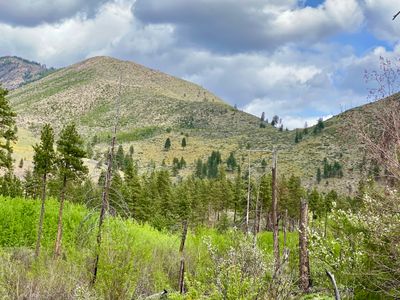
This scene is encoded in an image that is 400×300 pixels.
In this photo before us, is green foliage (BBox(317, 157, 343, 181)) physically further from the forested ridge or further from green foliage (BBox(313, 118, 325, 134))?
the forested ridge

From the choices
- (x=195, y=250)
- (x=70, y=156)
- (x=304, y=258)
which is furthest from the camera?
(x=70, y=156)

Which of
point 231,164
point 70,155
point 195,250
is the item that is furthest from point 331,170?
point 195,250

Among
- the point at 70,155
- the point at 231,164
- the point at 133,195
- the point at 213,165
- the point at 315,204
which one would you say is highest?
the point at 231,164

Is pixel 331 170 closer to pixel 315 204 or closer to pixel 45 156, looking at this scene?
pixel 315 204

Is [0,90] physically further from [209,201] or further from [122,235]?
[209,201]

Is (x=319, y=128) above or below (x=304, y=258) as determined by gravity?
above

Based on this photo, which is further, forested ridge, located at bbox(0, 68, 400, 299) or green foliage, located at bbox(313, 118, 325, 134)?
green foliage, located at bbox(313, 118, 325, 134)

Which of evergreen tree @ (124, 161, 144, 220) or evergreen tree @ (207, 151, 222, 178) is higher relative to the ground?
evergreen tree @ (207, 151, 222, 178)

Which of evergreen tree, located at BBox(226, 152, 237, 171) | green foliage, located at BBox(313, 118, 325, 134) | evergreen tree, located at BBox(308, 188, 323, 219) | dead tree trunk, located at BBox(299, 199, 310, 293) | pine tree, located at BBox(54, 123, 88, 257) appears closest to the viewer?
dead tree trunk, located at BBox(299, 199, 310, 293)

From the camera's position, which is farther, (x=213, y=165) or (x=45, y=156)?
(x=213, y=165)

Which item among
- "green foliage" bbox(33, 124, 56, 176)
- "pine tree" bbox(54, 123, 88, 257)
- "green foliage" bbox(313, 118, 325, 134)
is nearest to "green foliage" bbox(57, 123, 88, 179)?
"pine tree" bbox(54, 123, 88, 257)

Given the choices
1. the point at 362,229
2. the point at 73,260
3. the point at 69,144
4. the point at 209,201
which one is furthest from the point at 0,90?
A: the point at 209,201

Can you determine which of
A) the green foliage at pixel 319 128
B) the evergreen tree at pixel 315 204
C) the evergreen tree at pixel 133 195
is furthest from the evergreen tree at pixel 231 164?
the evergreen tree at pixel 133 195

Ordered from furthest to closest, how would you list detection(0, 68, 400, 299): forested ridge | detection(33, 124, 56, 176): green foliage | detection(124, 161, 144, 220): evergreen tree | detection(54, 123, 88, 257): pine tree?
detection(124, 161, 144, 220): evergreen tree < detection(33, 124, 56, 176): green foliage < detection(54, 123, 88, 257): pine tree < detection(0, 68, 400, 299): forested ridge
